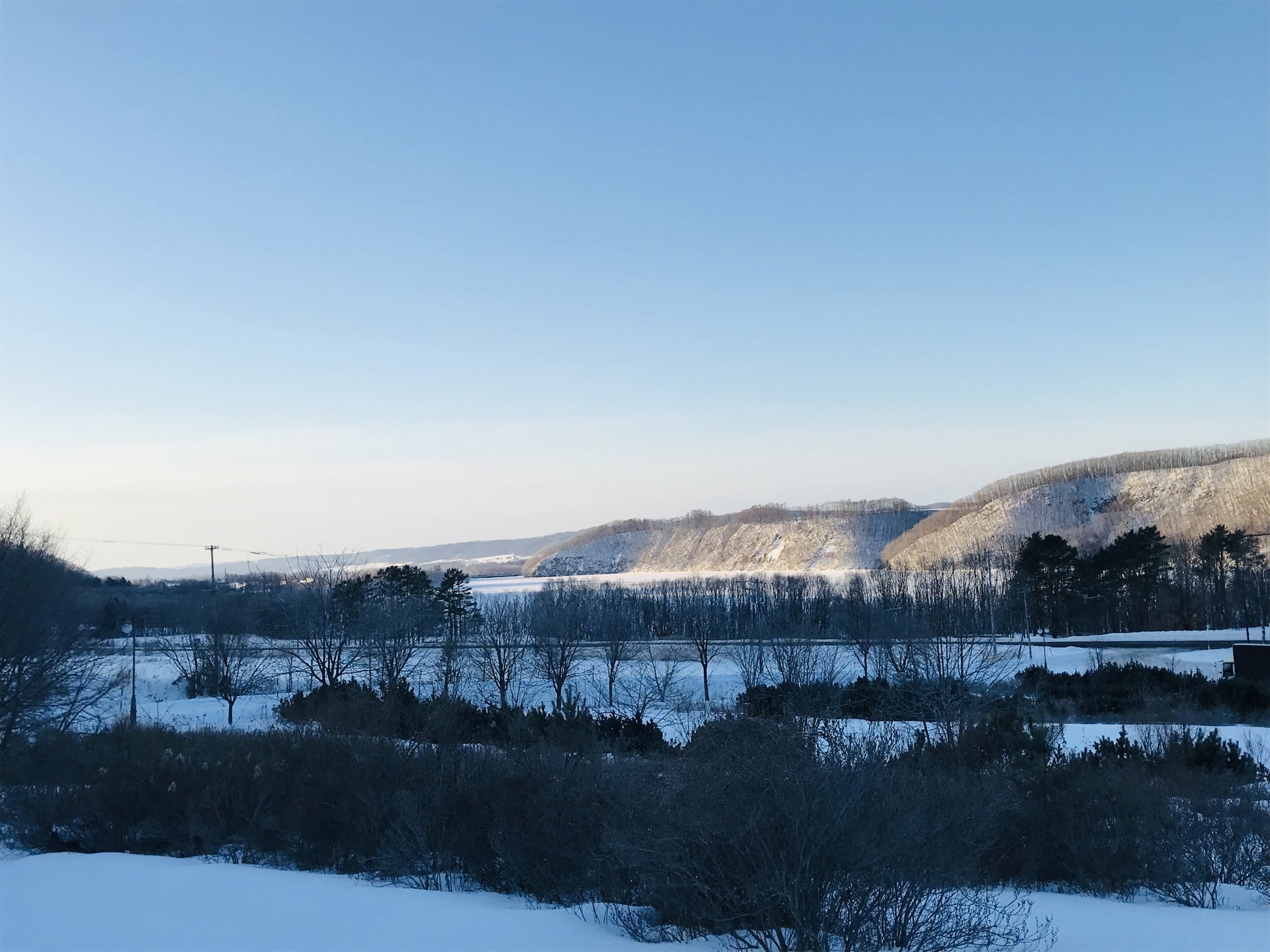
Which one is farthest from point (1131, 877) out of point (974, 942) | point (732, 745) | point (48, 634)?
point (48, 634)

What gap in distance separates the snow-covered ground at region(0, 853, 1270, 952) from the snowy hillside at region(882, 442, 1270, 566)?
98.4 meters

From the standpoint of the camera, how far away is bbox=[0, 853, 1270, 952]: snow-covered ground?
305 inches

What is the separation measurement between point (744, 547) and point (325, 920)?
157513mm

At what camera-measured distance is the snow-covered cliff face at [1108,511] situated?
10086 cm

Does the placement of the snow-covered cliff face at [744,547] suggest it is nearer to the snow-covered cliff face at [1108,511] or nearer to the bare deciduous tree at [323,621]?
the snow-covered cliff face at [1108,511]

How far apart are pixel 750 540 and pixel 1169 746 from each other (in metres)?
149

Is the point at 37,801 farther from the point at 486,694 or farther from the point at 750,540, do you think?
the point at 750,540

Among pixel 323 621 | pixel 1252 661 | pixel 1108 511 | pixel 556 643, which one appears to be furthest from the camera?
pixel 1108 511

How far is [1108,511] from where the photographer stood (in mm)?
116438

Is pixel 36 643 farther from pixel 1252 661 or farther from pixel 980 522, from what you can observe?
pixel 980 522

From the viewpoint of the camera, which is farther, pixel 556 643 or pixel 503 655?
pixel 556 643

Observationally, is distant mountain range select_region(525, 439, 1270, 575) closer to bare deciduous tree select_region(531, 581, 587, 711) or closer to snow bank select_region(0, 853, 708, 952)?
bare deciduous tree select_region(531, 581, 587, 711)

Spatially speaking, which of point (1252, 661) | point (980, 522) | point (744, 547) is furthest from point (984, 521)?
point (1252, 661)

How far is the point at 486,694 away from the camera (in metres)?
36.8
